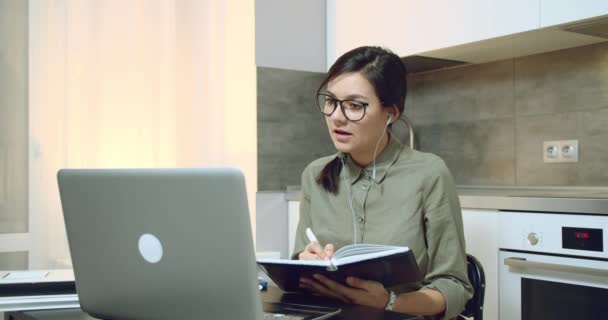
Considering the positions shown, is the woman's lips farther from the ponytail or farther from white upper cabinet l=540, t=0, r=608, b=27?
white upper cabinet l=540, t=0, r=608, b=27

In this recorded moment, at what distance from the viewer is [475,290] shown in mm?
1611

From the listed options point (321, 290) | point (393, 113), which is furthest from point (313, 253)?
point (393, 113)

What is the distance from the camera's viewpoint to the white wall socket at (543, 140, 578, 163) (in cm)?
239

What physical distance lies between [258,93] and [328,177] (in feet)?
3.86

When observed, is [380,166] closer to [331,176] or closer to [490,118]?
[331,176]

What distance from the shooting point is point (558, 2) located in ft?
6.82

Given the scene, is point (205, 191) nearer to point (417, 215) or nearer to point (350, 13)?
point (417, 215)

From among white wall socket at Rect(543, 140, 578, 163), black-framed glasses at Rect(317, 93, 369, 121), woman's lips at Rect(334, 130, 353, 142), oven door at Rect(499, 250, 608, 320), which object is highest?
black-framed glasses at Rect(317, 93, 369, 121)

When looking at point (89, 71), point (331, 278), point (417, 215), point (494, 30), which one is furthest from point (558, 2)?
point (89, 71)

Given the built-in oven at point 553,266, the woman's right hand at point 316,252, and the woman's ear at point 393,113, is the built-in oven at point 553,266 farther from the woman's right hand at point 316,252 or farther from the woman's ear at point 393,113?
the woman's right hand at point 316,252

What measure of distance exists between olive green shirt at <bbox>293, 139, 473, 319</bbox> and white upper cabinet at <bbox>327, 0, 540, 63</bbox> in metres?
0.75

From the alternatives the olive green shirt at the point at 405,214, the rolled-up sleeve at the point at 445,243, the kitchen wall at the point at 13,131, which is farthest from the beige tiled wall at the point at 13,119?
→ the rolled-up sleeve at the point at 445,243

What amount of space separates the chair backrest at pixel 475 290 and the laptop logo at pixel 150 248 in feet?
2.69

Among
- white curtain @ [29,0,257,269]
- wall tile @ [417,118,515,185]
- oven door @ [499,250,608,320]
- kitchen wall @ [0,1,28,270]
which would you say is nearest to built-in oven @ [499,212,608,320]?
oven door @ [499,250,608,320]
